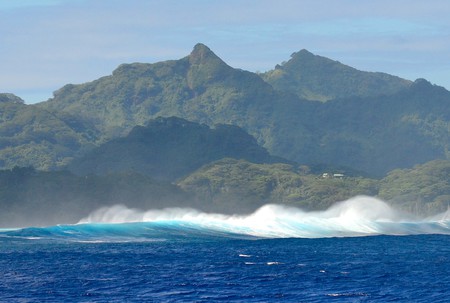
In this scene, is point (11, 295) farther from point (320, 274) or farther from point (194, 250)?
point (194, 250)

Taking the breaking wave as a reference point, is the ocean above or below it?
below

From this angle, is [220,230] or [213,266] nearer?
[213,266]

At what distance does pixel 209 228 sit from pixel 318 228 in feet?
47.7

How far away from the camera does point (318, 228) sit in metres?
150

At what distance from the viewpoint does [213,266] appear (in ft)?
275

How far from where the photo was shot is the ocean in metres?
67.3

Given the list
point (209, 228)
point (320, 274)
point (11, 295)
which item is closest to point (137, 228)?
point (209, 228)

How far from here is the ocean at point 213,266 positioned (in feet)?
221

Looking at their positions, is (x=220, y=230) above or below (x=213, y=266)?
above

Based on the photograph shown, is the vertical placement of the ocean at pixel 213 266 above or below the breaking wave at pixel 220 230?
below

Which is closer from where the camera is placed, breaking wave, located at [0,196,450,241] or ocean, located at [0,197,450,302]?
ocean, located at [0,197,450,302]

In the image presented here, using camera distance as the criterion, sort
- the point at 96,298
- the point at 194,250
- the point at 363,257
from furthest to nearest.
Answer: the point at 194,250 < the point at 363,257 < the point at 96,298

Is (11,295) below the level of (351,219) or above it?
below

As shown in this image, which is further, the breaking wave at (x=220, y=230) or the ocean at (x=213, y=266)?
the breaking wave at (x=220, y=230)
